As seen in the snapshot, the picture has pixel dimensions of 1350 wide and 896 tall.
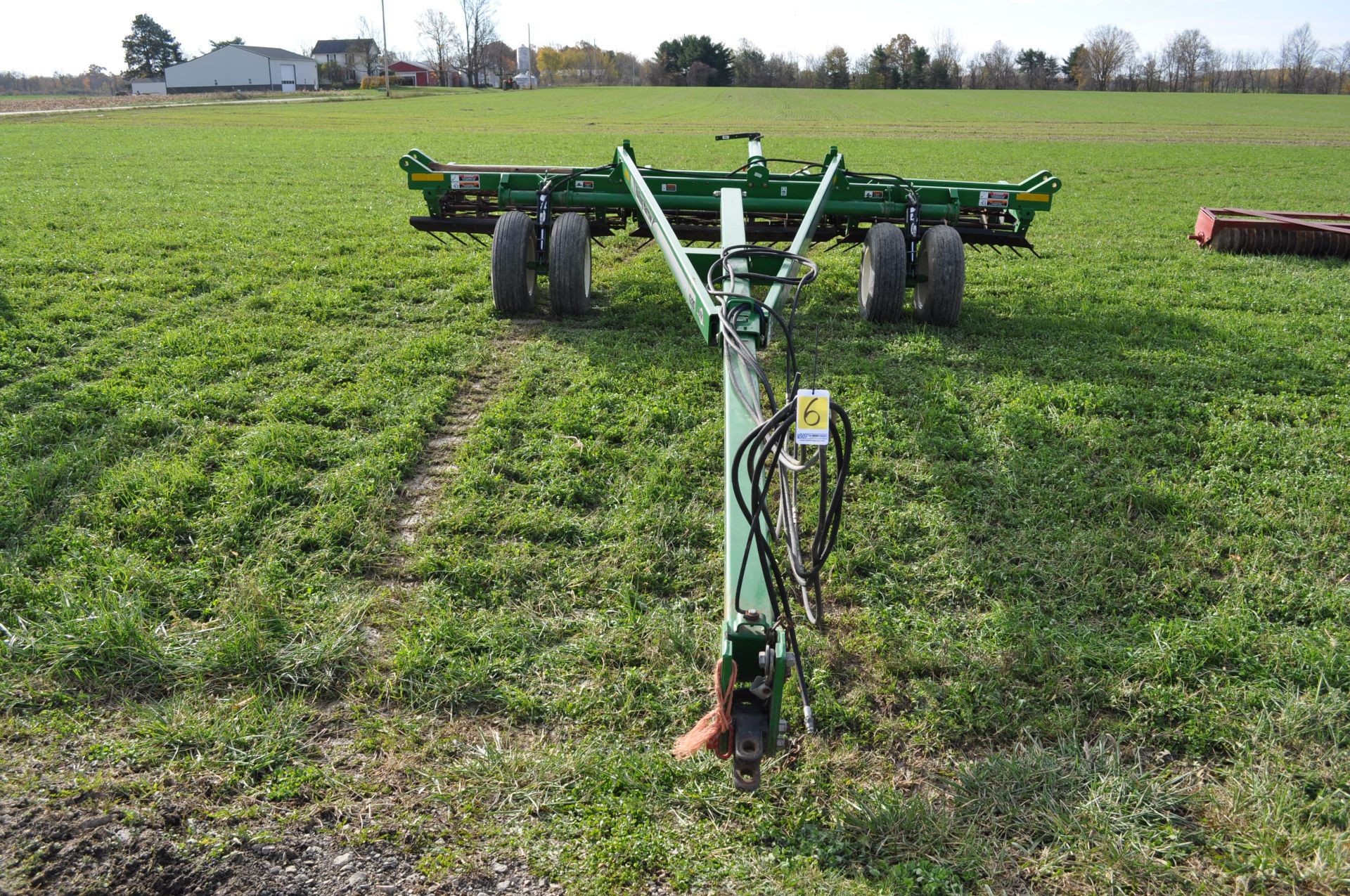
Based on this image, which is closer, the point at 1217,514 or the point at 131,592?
the point at 131,592

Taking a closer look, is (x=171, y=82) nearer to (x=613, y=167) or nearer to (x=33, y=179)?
(x=33, y=179)

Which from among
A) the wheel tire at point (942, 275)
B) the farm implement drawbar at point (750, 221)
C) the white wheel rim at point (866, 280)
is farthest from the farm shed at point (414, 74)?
the wheel tire at point (942, 275)

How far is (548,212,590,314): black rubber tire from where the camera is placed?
722 cm

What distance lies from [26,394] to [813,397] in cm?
543

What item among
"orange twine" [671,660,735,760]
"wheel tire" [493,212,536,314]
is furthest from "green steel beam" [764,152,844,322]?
"wheel tire" [493,212,536,314]

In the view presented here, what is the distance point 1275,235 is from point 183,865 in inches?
486

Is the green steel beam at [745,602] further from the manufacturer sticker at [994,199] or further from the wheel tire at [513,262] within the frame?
the manufacturer sticker at [994,199]

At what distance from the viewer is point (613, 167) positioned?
25.2ft

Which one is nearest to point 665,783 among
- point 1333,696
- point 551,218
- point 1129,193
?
point 1333,696

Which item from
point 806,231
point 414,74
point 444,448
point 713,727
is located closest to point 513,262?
point 444,448

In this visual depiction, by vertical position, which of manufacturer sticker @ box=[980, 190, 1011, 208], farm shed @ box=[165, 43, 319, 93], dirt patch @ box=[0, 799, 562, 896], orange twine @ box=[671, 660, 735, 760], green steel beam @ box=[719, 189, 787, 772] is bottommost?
dirt patch @ box=[0, 799, 562, 896]

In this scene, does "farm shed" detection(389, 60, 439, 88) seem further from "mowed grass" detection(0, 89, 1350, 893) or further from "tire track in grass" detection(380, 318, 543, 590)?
"tire track in grass" detection(380, 318, 543, 590)

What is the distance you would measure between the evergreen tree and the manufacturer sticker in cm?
10604

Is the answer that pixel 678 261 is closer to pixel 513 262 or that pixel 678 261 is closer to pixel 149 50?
pixel 513 262
